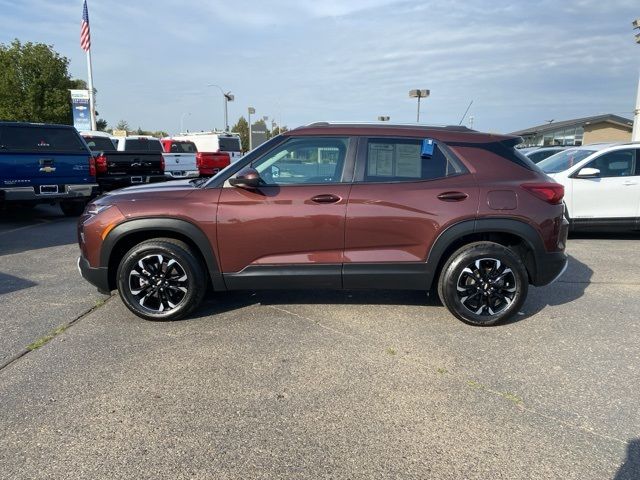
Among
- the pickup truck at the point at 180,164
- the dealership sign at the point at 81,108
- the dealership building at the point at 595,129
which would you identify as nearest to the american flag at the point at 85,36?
the dealership sign at the point at 81,108

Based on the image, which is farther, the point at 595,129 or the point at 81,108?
the point at 595,129

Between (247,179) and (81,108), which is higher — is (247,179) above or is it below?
below

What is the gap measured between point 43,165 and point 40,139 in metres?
0.60

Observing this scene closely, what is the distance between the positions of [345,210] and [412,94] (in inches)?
822

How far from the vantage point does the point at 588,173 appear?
305 inches

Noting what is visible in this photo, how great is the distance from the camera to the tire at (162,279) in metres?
4.15

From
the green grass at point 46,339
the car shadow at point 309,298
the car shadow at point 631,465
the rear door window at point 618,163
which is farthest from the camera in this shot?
the rear door window at point 618,163

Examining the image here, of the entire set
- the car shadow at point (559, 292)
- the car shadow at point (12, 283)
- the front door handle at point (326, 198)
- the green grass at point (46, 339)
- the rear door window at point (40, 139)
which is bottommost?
the green grass at point (46, 339)

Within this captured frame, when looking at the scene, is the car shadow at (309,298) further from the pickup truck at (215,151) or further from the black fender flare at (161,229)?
the pickup truck at (215,151)

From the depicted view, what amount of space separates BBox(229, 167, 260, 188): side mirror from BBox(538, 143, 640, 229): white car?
241 inches

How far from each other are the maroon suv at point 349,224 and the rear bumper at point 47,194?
551cm

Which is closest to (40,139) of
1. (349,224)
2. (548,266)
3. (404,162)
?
(349,224)

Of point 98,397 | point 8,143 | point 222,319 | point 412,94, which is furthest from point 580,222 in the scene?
point 412,94

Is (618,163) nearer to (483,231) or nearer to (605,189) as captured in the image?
(605,189)
